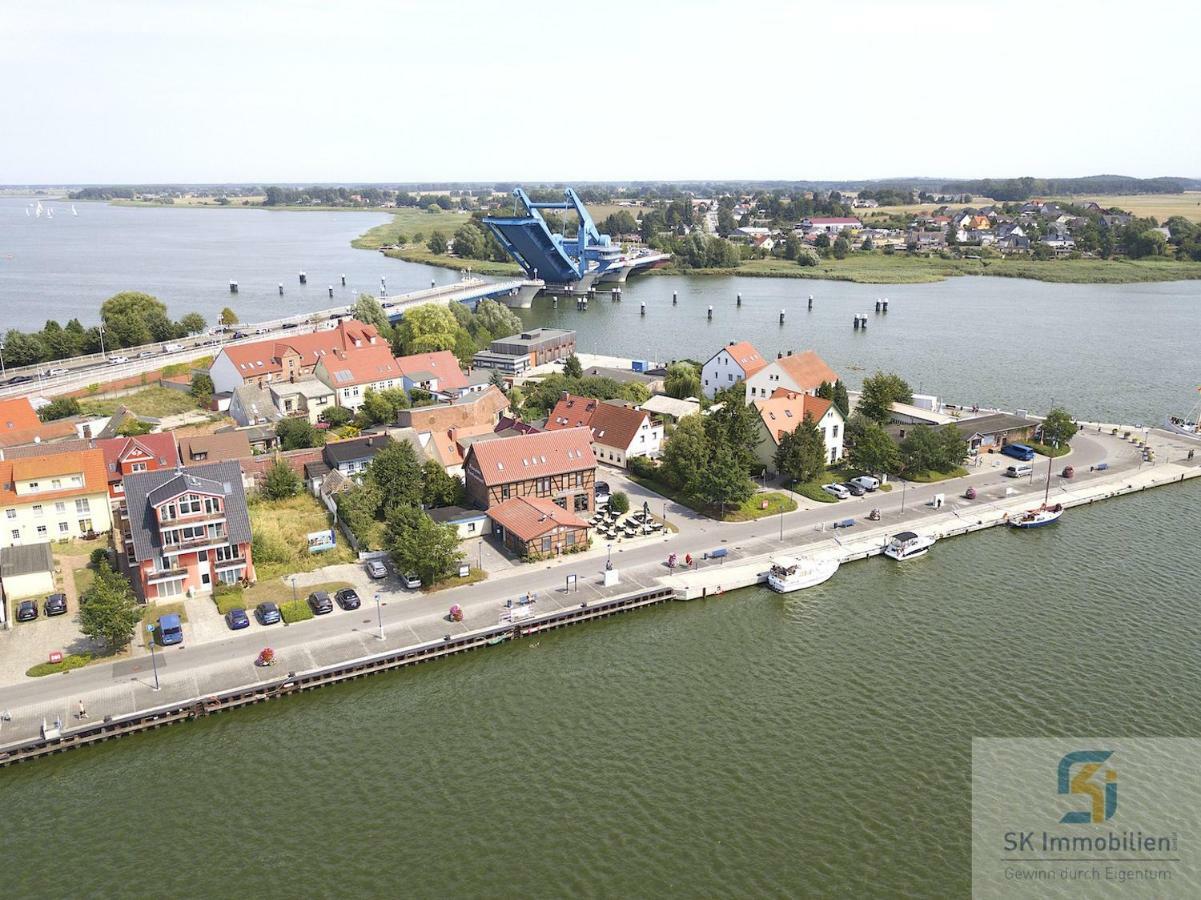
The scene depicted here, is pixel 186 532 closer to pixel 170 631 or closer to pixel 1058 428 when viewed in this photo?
pixel 170 631

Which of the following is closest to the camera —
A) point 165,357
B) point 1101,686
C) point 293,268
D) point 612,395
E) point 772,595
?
point 1101,686

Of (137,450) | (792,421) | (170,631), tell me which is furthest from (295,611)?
(792,421)

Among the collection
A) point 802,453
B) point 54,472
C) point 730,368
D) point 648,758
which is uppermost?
point 730,368

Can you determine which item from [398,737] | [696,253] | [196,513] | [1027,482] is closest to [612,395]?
[1027,482]

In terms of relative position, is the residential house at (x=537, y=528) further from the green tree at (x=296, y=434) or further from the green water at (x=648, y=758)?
the green tree at (x=296, y=434)

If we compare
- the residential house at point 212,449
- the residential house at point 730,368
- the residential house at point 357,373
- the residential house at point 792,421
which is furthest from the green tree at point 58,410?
the residential house at point 792,421

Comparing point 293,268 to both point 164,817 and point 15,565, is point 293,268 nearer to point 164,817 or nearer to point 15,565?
point 15,565

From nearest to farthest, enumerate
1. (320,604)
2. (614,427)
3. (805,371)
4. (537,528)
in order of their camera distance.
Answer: (320,604), (537,528), (614,427), (805,371)
